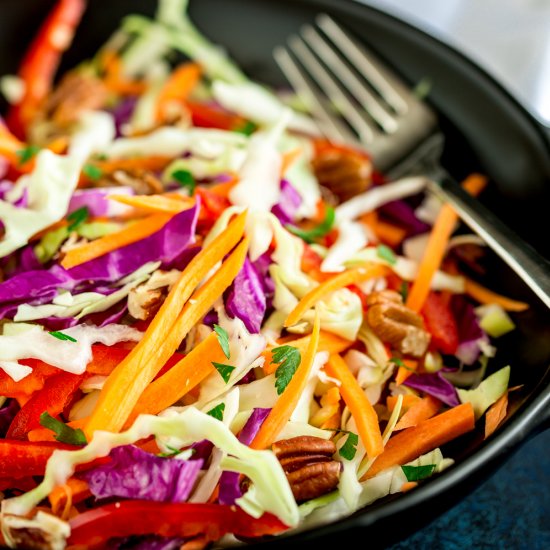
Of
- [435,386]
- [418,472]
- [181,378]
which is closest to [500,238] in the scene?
[435,386]

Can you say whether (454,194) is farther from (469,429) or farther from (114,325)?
(114,325)

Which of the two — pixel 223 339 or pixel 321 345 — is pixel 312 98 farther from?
pixel 223 339

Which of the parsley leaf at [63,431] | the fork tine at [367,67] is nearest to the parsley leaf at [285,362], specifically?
the parsley leaf at [63,431]

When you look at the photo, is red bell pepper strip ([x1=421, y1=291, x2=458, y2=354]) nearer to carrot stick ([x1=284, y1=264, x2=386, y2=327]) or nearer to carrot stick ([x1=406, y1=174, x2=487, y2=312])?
carrot stick ([x1=406, y1=174, x2=487, y2=312])

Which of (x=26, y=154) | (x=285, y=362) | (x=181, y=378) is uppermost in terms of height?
(x=285, y=362)

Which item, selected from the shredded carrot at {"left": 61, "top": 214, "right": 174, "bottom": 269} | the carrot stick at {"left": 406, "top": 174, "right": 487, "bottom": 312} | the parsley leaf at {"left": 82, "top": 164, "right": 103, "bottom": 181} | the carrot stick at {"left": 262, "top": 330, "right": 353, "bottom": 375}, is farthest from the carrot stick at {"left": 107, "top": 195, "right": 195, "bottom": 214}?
the carrot stick at {"left": 406, "top": 174, "right": 487, "bottom": 312}

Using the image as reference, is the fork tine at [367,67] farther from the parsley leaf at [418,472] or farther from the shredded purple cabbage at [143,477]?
the shredded purple cabbage at [143,477]
